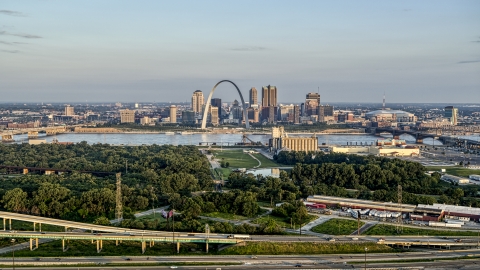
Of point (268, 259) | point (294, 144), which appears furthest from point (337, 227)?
point (294, 144)

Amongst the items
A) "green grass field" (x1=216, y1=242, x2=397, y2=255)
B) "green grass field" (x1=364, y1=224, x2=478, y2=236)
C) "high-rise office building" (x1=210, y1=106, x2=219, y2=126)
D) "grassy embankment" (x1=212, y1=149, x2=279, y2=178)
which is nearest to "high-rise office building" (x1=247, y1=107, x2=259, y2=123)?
"high-rise office building" (x1=210, y1=106, x2=219, y2=126)

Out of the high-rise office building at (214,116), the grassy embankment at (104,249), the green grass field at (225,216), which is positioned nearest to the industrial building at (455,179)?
the green grass field at (225,216)

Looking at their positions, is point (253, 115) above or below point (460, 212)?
above

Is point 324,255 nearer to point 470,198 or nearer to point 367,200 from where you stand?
point 367,200

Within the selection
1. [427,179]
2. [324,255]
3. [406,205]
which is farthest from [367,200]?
[324,255]

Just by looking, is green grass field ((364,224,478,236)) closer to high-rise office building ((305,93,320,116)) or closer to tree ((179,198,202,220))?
tree ((179,198,202,220))

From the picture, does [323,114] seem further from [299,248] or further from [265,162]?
[299,248]

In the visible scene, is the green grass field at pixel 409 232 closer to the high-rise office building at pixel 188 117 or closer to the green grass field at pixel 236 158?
the green grass field at pixel 236 158
